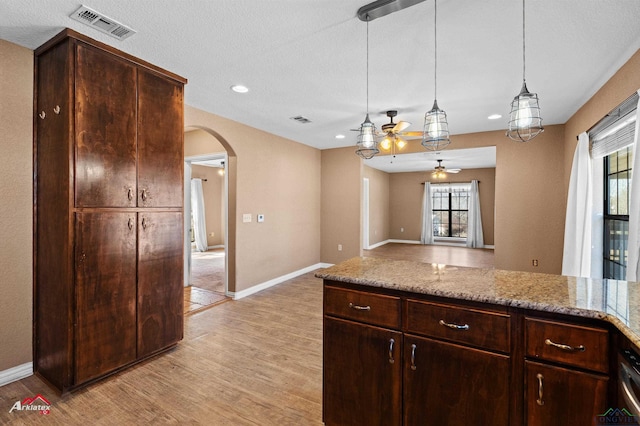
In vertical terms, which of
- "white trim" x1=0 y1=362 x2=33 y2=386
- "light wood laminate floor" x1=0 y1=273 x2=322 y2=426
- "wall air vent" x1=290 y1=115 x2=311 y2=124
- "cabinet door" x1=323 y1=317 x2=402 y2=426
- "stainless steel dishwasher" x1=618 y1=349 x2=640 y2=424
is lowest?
"light wood laminate floor" x1=0 y1=273 x2=322 y2=426

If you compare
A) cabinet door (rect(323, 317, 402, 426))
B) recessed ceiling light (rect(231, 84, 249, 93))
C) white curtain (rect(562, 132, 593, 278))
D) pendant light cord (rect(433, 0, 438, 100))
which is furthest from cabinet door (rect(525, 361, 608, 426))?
recessed ceiling light (rect(231, 84, 249, 93))

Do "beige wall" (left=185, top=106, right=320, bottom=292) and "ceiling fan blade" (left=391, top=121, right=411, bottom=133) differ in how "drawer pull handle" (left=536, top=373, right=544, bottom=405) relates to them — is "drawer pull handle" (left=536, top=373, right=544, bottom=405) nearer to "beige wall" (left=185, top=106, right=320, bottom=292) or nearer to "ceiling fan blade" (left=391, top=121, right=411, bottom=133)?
"ceiling fan blade" (left=391, top=121, right=411, bottom=133)

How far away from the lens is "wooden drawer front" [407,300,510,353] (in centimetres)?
132

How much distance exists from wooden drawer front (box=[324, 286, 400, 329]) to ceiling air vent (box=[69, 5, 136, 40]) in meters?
2.28

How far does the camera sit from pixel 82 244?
7.06ft

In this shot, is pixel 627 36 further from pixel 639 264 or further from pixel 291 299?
pixel 291 299

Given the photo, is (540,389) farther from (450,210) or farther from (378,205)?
(450,210)

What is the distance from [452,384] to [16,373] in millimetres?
3122

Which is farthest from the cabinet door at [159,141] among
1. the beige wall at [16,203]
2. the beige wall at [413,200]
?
the beige wall at [413,200]

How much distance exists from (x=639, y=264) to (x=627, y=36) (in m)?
1.66

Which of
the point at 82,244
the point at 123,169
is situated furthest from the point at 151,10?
the point at 82,244

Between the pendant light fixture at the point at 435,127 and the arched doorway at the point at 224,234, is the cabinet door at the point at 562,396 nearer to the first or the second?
the pendant light fixture at the point at 435,127

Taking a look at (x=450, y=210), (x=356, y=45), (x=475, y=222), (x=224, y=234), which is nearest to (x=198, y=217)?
(x=224, y=234)

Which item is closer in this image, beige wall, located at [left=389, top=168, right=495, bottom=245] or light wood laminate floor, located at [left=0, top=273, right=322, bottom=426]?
light wood laminate floor, located at [left=0, top=273, right=322, bottom=426]
